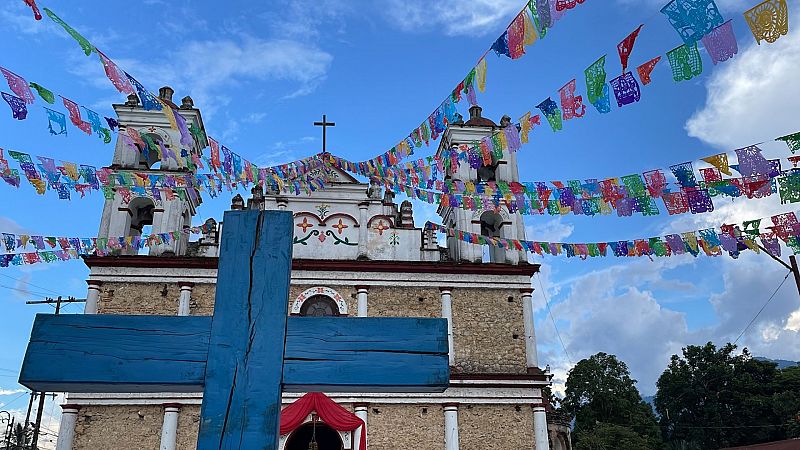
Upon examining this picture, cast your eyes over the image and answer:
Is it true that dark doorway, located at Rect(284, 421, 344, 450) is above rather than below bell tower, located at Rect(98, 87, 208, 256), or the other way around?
below

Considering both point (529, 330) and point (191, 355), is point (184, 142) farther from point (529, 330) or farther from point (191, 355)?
point (529, 330)

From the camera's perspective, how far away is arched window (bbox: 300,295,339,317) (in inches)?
622

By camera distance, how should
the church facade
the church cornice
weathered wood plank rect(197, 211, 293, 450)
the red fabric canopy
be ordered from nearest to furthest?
weathered wood plank rect(197, 211, 293, 450) → the red fabric canopy → the church facade → the church cornice

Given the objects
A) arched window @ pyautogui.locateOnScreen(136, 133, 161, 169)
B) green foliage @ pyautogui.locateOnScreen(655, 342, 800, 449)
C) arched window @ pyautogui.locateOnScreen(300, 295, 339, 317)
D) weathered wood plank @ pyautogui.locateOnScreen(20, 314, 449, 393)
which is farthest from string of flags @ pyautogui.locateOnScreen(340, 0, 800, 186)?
green foliage @ pyautogui.locateOnScreen(655, 342, 800, 449)

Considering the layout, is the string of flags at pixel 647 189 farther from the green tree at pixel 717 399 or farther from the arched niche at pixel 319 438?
the green tree at pixel 717 399

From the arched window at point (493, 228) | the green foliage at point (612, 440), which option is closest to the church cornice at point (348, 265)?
the arched window at point (493, 228)

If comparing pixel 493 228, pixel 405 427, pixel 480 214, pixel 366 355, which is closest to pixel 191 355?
pixel 366 355

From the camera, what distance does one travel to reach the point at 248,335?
243 cm

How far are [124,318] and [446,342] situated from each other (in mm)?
1313

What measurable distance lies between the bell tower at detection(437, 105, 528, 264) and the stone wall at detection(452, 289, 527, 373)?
1.11m

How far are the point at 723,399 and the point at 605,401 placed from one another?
7.32 meters

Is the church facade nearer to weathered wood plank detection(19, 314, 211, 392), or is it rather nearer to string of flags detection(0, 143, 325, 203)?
string of flags detection(0, 143, 325, 203)

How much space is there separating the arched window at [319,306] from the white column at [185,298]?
2.87m

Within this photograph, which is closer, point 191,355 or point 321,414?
point 191,355
